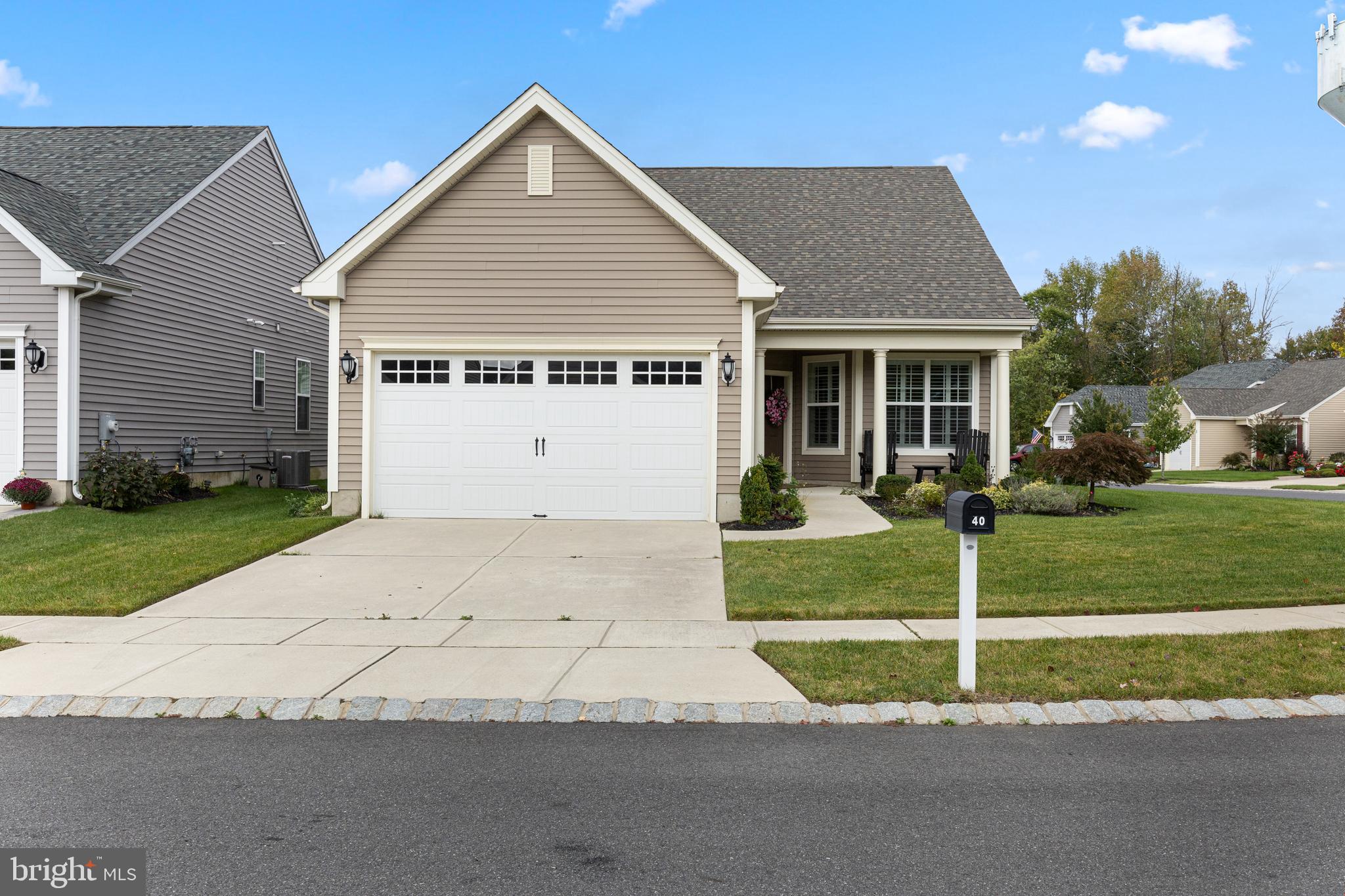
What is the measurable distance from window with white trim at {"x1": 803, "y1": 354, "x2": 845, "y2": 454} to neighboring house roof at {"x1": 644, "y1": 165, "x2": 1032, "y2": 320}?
176 cm

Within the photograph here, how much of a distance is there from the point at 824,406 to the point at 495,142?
8.72 meters

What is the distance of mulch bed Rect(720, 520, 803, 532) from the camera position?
12590mm

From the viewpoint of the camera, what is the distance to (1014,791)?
13.4ft

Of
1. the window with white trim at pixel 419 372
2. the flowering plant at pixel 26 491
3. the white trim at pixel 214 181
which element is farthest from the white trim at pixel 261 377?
the window with white trim at pixel 419 372

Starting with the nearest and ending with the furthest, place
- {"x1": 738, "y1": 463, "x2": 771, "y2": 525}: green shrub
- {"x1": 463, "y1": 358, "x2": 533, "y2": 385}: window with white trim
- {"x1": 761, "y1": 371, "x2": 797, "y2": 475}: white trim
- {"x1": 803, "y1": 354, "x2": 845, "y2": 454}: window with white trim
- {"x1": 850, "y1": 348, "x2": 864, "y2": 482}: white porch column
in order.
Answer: {"x1": 738, "y1": 463, "x2": 771, "y2": 525}: green shrub, {"x1": 463, "y1": 358, "x2": 533, "y2": 385}: window with white trim, {"x1": 850, "y1": 348, "x2": 864, "y2": 482}: white porch column, {"x1": 803, "y1": 354, "x2": 845, "y2": 454}: window with white trim, {"x1": 761, "y1": 371, "x2": 797, "y2": 475}: white trim

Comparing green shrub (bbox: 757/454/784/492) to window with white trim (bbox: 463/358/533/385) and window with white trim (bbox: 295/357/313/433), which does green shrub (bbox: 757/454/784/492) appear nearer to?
window with white trim (bbox: 463/358/533/385)

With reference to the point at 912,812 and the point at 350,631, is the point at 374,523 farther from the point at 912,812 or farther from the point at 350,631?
the point at 912,812

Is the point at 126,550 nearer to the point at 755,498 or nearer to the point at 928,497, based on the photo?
the point at 755,498

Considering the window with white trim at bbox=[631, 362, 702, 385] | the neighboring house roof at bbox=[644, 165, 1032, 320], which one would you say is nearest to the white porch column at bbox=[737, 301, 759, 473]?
the window with white trim at bbox=[631, 362, 702, 385]

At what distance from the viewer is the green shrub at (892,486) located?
590 inches

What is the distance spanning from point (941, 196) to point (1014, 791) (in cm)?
1897

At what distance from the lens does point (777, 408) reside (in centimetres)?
1828

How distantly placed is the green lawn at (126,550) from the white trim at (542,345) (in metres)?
2.82

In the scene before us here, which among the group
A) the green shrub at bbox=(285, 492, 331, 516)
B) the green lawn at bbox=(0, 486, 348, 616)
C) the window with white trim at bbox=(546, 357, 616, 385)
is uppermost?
the window with white trim at bbox=(546, 357, 616, 385)
